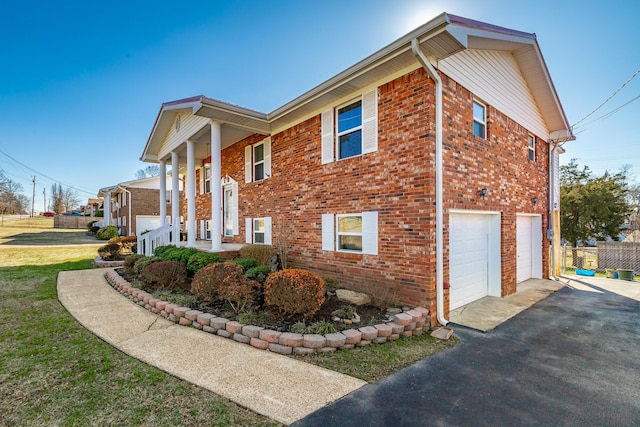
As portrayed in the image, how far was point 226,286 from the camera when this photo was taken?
547 cm

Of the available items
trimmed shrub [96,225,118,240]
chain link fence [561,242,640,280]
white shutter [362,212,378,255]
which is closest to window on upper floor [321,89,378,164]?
white shutter [362,212,378,255]

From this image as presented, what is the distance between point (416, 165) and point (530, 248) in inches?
291

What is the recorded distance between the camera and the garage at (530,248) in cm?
953

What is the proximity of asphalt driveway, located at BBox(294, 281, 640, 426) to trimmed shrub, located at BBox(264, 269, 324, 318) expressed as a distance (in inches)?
68.5

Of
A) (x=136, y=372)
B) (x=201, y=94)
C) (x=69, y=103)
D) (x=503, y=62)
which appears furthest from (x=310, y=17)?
(x=69, y=103)

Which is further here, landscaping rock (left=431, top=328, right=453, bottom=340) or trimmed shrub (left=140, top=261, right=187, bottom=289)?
trimmed shrub (left=140, top=261, right=187, bottom=289)

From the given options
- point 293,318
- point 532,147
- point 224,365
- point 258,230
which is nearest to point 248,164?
point 258,230

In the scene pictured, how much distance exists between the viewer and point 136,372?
3568mm

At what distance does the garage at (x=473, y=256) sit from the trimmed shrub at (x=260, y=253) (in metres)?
4.68

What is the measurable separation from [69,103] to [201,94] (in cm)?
1960

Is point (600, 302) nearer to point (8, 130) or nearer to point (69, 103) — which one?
point (69, 103)

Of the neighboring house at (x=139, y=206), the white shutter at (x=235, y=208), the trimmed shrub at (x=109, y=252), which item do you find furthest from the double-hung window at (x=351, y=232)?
the neighboring house at (x=139, y=206)

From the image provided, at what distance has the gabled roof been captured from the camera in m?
5.09

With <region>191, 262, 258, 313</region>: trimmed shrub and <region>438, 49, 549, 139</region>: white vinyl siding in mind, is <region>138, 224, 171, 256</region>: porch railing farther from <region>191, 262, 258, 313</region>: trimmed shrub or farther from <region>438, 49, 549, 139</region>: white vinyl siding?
<region>438, 49, 549, 139</region>: white vinyl siding
